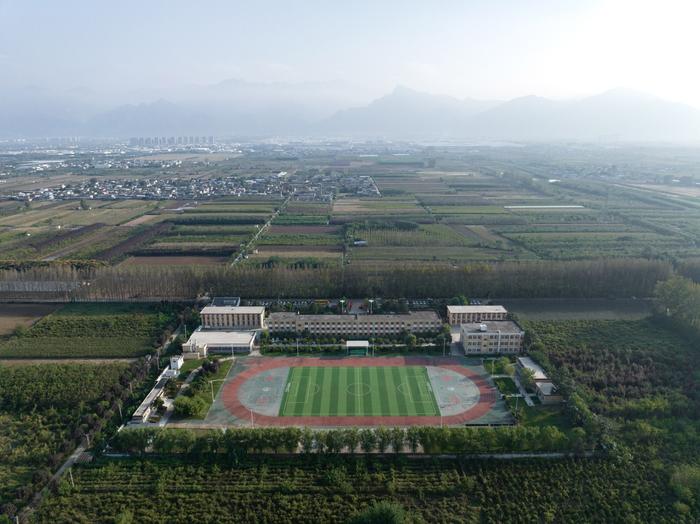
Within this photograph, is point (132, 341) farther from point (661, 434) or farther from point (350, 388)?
point (661, 434)

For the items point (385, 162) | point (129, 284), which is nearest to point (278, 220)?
point (129, 284)

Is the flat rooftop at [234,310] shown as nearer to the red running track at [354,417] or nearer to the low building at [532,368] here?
the red running track at [354,417]

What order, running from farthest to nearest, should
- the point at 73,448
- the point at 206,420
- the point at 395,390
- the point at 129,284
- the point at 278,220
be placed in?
the point at 278,220 < the point at 129,284 < the point at 395,390 < the point at 206,420 < the point at 73,448

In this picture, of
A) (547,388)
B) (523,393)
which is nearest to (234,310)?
(523,393)

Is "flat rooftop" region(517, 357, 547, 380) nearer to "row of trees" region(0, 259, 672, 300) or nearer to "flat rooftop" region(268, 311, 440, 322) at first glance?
"flat rooftop" region(268, 311, 440, 322)

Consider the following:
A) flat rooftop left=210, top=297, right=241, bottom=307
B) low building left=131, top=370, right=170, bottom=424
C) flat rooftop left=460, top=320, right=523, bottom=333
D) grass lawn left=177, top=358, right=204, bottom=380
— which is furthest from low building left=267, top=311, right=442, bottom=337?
low building left=131, top=370, right=170, bottom=424

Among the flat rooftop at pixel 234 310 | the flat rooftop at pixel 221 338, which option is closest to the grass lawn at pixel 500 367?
the flat rooftop at pixel 221 338
